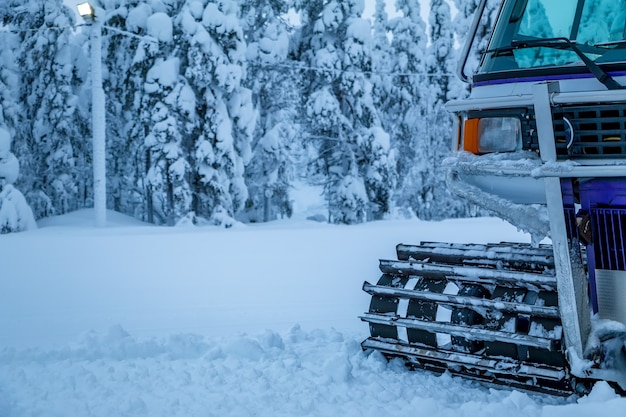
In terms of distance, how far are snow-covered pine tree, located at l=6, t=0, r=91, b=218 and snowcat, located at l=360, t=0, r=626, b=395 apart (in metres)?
26.5

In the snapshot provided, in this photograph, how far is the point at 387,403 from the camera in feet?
14.2

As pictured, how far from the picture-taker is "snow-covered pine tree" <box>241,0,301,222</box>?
89.9 ft

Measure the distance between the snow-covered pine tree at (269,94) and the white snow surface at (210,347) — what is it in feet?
47.8

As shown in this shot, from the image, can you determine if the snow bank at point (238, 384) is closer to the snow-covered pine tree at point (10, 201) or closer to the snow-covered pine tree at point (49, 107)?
the snow-covered pine tree at point (10, 201)

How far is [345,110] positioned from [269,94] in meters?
3.43

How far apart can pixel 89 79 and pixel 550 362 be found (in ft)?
95.5

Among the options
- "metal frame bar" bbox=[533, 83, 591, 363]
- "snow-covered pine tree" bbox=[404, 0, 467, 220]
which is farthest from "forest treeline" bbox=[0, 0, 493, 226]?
"metal frame bar" bbox=[533, 83, 591, 363]

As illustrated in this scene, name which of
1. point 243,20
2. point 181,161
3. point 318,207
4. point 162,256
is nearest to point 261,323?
point 162,256

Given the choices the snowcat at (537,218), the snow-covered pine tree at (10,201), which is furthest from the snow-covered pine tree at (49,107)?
the snowcat at (537,218)

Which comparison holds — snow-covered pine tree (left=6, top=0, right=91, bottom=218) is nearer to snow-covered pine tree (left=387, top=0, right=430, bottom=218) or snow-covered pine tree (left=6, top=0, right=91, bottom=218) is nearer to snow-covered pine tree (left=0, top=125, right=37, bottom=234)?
snow-covered pine tree (left=0, top=125, right=37, bottom=234)

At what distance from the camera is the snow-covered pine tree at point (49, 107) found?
28562 mm

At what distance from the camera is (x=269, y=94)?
2862 centimetres

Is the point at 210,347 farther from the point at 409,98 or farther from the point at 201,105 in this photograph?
the point at 409,98

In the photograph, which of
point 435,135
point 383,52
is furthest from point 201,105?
point 383,52
